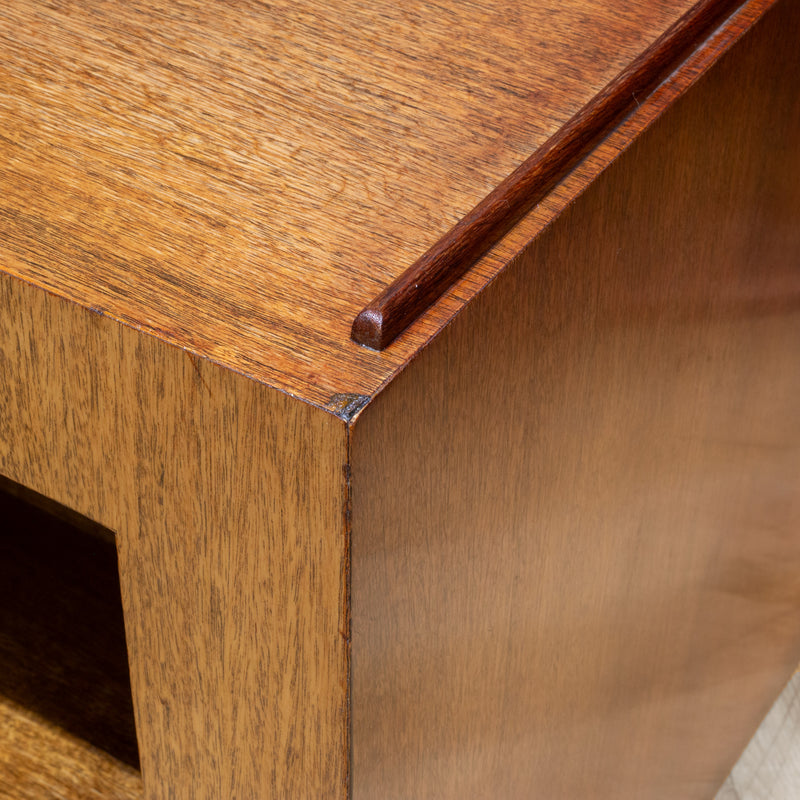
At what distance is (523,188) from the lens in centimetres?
46

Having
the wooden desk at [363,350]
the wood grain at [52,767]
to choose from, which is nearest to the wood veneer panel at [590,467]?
the wooden desk at [363,350]

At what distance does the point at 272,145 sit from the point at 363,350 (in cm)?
14

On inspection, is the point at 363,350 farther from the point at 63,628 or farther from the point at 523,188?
the point at 63,628

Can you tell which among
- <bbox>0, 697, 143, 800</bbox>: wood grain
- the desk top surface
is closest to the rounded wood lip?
the desk top surface

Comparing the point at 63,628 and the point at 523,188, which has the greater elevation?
the point at 523,188

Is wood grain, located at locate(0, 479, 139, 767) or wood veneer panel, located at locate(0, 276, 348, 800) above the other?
wood veneer panel, located at locate(0, 276, 348, 800)

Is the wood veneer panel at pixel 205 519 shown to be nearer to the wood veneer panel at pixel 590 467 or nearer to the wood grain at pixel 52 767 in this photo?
the wood veneer panel at pixel 590 467

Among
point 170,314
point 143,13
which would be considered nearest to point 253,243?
point 170,314

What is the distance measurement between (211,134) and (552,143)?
0.15 m

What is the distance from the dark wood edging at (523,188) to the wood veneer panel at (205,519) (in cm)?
5

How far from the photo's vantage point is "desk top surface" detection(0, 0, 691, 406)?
1.39 ft

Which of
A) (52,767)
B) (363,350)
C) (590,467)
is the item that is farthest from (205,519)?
(52,767)

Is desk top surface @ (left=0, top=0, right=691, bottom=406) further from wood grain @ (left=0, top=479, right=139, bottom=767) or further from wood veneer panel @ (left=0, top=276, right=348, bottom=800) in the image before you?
wood grain @ (left=0, top=479, right=139, bottom=767)

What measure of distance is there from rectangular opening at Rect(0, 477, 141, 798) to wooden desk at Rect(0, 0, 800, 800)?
1 cm
